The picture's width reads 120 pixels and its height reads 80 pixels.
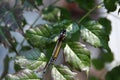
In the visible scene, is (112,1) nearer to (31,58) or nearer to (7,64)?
(31,58)

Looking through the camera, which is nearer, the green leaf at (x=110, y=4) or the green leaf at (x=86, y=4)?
the green leaf at (x=110, y=4)

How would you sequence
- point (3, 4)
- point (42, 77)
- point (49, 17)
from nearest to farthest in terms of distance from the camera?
point (42, 77) < point (3, 4) < point (49, 17)

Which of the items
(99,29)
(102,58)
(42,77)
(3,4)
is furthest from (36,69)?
(102,58)

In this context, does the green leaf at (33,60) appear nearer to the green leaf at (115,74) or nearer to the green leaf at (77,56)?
the green leaf at (77,56)

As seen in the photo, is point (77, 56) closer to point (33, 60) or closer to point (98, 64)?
point (33, 60)

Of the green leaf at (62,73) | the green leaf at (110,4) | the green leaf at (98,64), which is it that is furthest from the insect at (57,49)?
the green leaf at (98,64)

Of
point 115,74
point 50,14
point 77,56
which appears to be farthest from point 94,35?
point 50,14
